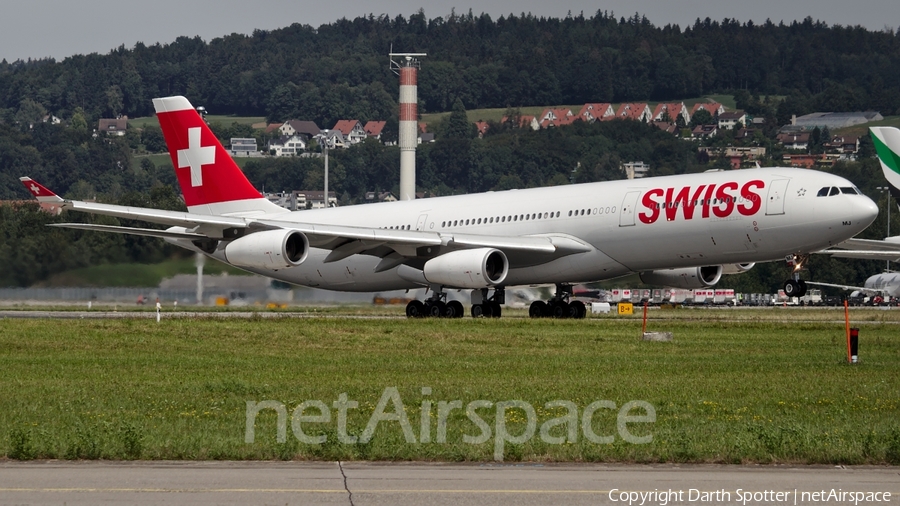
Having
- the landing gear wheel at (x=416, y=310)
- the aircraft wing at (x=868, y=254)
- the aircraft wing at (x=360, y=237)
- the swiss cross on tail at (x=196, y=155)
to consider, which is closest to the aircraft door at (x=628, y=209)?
the aircraft wing at (x=360, y=237)

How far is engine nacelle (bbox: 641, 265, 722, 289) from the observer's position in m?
42.2

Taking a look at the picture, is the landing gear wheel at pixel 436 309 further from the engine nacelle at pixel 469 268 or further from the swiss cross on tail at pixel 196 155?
the swiss cross on tail at pixel 196 155

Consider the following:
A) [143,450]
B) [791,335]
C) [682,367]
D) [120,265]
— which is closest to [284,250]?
[120,265]

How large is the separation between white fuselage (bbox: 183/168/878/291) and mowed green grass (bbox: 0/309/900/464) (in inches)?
101

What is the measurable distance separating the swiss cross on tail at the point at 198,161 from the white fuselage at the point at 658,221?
4524mm

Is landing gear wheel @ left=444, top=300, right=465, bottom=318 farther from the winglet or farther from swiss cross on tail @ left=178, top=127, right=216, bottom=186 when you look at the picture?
the winglet

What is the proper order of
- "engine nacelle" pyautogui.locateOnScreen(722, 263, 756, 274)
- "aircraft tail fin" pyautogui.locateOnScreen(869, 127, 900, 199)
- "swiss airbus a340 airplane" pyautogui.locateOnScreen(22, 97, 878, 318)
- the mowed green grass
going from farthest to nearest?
"aircraft tail fin" pyautogui.locateOnScreen(869, 127, 900, 199), "engine nacelle" pyautogui.locateOnScreen(722, 263, 756, 274), "swiss airbus a340 airplane" pyautogui.locateOnScreen(22, 97, 878, 318), the mowed green grass

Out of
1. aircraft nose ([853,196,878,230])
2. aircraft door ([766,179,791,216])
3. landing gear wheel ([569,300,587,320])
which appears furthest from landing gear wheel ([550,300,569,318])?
aircraft nose ([853,196,878,230])

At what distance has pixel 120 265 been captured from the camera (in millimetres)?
46188

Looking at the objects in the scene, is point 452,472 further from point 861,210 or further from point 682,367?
point 861,210

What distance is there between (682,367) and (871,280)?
73.0 metres

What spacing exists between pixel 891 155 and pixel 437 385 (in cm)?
3354

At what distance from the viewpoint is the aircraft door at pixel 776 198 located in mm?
36219

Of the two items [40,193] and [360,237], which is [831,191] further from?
[40,193]
